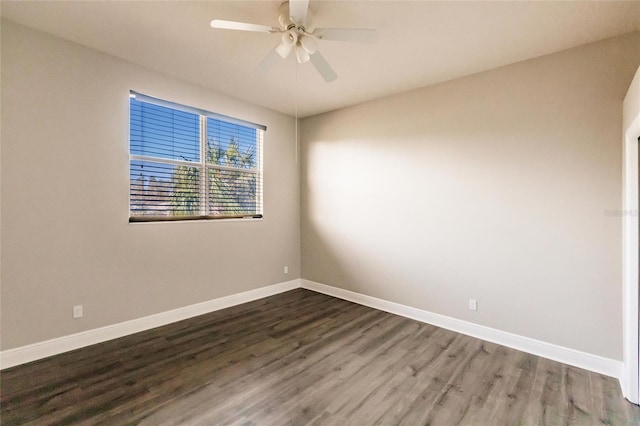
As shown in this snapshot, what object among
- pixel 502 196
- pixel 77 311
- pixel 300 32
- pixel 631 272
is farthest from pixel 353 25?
pixel 77 311

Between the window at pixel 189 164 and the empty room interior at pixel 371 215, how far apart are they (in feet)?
0.08

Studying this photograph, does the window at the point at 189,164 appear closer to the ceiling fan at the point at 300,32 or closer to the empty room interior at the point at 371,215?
the empty room interior at the point at 371,215

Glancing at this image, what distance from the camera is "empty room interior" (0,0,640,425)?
213cm

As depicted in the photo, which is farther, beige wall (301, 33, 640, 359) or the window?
the window

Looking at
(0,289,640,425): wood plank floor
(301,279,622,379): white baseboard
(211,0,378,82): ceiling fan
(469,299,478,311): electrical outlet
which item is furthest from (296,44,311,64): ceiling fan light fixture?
(301,279,622,379): white baseboard

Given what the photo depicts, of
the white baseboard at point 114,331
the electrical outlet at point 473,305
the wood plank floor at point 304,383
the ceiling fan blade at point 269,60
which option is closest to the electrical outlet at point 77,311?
the white baseboard at point 114,331

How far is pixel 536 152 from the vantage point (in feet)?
9.16

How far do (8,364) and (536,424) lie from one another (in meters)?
3.96

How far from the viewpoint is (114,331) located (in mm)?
2975

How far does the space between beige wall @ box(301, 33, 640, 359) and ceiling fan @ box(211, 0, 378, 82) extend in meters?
1.72

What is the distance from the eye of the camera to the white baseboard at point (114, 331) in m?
2.47

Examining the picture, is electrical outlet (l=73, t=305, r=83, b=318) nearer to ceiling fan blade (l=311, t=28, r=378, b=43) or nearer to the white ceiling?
the white ceiling

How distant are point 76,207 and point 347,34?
281cm

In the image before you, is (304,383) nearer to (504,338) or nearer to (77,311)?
(504,338)
